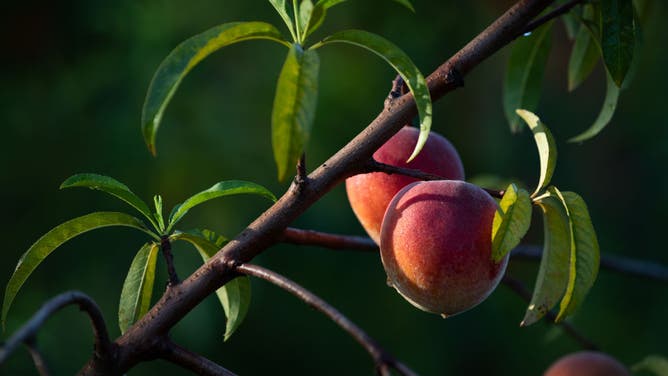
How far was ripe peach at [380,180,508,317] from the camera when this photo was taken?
0.69 meters

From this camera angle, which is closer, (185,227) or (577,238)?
(577,238)

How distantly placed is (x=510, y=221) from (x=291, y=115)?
0.66 feet

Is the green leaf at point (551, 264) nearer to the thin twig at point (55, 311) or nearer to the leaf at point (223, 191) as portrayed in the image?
the leaf at point (223, 191)

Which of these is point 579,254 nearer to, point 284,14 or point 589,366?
point 284,14

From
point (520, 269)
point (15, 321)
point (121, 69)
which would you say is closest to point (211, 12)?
point (121, 69)

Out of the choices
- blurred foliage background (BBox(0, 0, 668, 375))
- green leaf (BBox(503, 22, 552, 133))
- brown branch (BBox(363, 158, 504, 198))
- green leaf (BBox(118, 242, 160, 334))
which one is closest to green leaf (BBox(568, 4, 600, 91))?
green leaf (BBox(503, 22, 552, 133))

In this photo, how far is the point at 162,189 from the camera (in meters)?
2.38

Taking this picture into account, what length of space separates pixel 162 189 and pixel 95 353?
1805 millimetres

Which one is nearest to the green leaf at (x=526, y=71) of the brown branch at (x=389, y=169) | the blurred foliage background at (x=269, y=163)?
the brown branch at (x=389, y=169)

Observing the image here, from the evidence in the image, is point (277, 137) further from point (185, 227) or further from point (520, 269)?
point (520, 269)

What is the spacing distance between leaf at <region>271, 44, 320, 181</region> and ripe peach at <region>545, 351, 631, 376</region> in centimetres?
73

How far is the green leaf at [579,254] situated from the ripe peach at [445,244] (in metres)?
0.07

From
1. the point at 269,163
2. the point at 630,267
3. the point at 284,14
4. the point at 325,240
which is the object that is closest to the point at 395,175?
the point at 325,240

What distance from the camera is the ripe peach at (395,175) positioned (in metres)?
0.83
